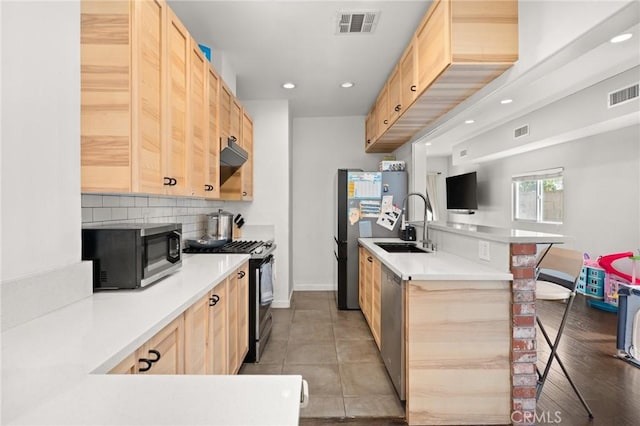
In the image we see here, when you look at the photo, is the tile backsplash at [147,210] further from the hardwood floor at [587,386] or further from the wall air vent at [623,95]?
the wall air vent at [623,95]

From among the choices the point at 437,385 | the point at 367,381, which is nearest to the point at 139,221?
the point at 367,381

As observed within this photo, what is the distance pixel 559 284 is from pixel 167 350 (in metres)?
2.52

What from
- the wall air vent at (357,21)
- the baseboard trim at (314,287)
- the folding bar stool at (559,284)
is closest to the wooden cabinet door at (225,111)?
the wall air vent at (357,21)

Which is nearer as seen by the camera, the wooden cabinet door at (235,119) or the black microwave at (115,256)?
the black microwave at (115,256)

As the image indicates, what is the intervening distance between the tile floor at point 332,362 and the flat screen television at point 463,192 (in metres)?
3.99

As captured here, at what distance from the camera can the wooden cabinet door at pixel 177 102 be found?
183 centimetres

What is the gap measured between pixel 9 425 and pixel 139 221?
67.9 inches

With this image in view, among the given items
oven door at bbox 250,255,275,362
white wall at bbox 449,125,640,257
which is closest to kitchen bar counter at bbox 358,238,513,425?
oven door at bbox 250,255,275,362

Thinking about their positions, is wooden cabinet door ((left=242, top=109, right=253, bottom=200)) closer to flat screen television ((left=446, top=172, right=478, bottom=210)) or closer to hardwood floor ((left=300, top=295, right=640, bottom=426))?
hardwood floor ((left=300, top=295, right=640, bottom=426))

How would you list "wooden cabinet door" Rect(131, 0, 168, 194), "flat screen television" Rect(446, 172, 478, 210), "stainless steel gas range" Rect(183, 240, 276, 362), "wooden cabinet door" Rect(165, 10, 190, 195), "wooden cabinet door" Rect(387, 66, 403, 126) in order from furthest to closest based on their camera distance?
"flat screen television" Rect(446, 172, 478, 210), "wooden cabinet door" Rect(387, 66, 403, 126), "stainless steel gas range" Rect(183, 240, 276, 362), "wooden cabinet door" Rect(165, 10, 190, 195), "wooden cabinet door" Rect(131, 0, 168, 194)

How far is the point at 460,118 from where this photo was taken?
8.91 feet

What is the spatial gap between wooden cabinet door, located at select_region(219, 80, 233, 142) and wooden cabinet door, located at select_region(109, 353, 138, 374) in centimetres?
211

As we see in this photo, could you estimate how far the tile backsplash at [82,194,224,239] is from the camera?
1.74m

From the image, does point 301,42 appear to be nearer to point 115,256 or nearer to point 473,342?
point 115,256
